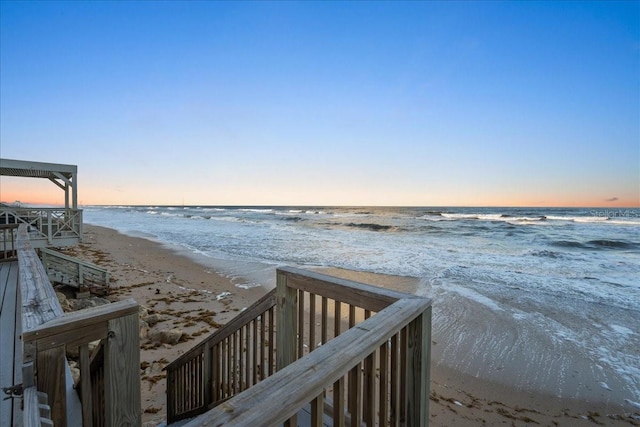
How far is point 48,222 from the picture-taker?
31.0 ft

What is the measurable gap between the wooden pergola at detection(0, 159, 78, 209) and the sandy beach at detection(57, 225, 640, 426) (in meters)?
3.30

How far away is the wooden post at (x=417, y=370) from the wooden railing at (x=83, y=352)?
4.92 feet

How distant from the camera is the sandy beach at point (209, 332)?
3.99 meters

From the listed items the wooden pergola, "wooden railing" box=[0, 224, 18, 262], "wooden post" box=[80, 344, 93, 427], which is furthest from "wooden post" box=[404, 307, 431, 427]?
the wooden pergola

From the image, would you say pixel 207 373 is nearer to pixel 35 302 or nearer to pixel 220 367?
pixel 220 367

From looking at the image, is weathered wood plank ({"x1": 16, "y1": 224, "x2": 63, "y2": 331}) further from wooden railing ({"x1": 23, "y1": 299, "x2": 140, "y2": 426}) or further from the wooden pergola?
the wooden pergola

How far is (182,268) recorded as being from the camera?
486 inches

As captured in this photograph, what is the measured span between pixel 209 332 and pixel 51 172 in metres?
9.06

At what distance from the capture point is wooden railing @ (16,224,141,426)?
3.92 feet

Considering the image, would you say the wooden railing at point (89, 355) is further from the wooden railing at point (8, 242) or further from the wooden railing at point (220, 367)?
the wooden railing at point (8, 242)

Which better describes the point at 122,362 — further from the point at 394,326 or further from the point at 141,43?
the point at 141,43

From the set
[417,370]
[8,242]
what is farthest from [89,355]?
[8,242]

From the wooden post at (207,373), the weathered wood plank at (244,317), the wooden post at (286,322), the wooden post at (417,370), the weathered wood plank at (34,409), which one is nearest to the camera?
the weathered wood plank at (34,409)

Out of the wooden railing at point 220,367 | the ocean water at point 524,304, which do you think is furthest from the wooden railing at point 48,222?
the wooden railing at point 220,367
